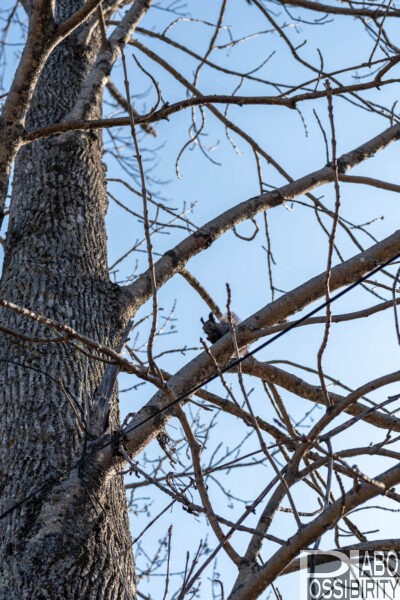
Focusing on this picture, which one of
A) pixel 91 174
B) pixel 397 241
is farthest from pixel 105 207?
pixel 397 241

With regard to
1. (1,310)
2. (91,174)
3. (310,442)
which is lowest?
(310,442)

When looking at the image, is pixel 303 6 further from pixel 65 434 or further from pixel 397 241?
pixel 65 434

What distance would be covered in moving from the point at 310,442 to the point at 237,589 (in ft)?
0.95

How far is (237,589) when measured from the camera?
53.7 inches

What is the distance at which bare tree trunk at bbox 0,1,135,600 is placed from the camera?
1.71 m

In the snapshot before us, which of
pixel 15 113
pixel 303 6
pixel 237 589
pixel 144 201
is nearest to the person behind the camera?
pixel 237 589

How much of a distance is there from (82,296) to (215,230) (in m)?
0.49

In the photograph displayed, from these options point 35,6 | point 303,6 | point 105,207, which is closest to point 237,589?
point 35,6

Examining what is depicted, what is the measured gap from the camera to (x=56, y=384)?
207 centimetres

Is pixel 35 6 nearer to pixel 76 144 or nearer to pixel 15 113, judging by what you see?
pixel 15 113

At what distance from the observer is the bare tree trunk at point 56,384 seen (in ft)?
5.62

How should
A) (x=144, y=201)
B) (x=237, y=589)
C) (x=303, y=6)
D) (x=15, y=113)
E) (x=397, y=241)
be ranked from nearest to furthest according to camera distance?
(x=237, y=589)
(x=144, y=201)
(x=15, y=113)
(x=397, y=241)
(x=303, y=6)

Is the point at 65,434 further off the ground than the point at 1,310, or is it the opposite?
the point at 1,310

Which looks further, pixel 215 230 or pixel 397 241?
pixel 215 230
